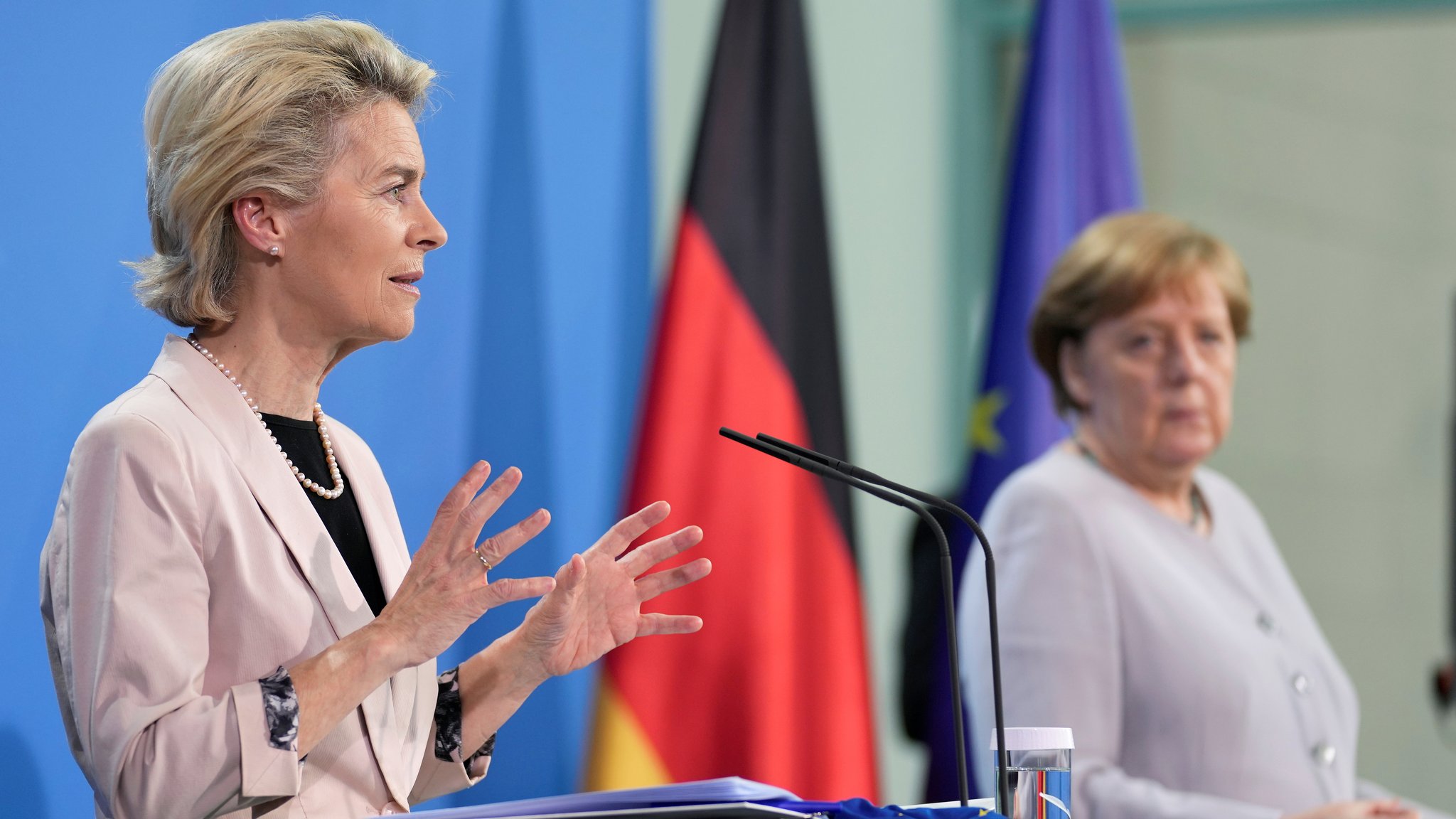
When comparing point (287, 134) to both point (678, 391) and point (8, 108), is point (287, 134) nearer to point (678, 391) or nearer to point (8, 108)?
point (8, 108)

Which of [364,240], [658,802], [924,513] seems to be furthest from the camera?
[364,240]

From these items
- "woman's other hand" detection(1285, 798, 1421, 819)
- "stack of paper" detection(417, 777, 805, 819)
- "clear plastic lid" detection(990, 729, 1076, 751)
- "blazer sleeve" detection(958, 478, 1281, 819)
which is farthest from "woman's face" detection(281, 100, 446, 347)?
"woman's other hand" detection(1285, 798, 1421, 819)

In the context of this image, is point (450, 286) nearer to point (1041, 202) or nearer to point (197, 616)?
point (197, 616)

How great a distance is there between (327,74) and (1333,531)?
393 centimetres

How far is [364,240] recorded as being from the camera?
5.55 ft

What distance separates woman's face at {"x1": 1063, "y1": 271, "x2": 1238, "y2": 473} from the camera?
264 centimetres

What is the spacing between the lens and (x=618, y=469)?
336cm

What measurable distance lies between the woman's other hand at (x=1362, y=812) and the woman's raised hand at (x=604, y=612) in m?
0.87

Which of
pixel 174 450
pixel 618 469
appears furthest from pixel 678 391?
pixel 174 450

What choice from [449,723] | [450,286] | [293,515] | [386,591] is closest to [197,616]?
[293,515]

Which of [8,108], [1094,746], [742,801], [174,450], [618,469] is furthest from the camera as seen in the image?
[618,469]

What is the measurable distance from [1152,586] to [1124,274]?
522 millimetres

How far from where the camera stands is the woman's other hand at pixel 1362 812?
1972 millimetres

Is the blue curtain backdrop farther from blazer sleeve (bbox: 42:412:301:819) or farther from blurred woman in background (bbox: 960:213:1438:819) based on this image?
blurred woman in background (bbox: 960:213:1438:819)
